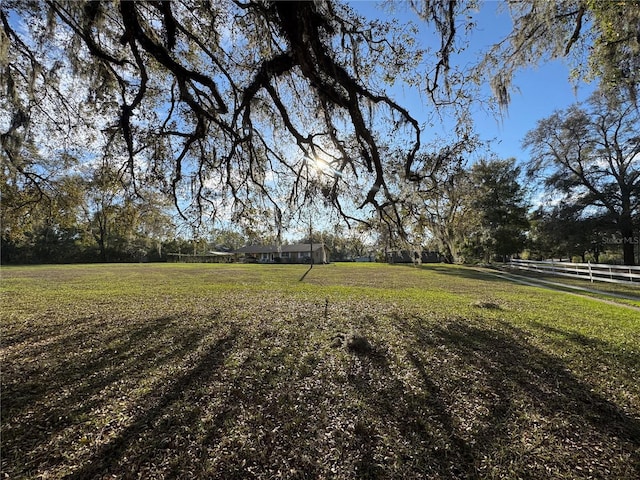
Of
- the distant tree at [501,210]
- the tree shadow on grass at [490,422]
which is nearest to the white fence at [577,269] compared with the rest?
the distant tree at [501,210]

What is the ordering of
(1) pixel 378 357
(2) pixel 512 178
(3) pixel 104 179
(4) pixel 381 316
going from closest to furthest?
1. (1) pixel 378 357
2. (3) pixel 104 179
3. (4) pixel 381 316
4. (2) pixel 512 178

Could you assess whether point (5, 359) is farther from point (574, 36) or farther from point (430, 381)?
point (574, 36)

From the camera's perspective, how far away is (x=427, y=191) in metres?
5.38

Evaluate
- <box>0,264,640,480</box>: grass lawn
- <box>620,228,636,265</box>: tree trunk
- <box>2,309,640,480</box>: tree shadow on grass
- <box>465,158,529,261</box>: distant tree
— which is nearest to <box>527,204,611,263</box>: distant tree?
<box>620,228,636,265</box>: tree trunk

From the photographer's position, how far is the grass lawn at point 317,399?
203 cm

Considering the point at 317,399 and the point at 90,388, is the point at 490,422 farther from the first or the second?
the point at 90,388

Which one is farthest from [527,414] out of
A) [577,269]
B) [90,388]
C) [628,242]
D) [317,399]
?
[628,242]

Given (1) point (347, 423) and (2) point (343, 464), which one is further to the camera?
(1) point (347, 423)

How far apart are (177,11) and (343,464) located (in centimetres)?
712

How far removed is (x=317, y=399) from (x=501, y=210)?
29.4 metres

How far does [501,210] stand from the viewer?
26562 millimetres

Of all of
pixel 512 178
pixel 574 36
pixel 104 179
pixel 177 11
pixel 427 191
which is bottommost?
pixel 427 191

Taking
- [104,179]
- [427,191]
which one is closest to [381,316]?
[427,191]

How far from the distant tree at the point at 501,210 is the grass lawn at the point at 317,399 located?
22816 millimetres
